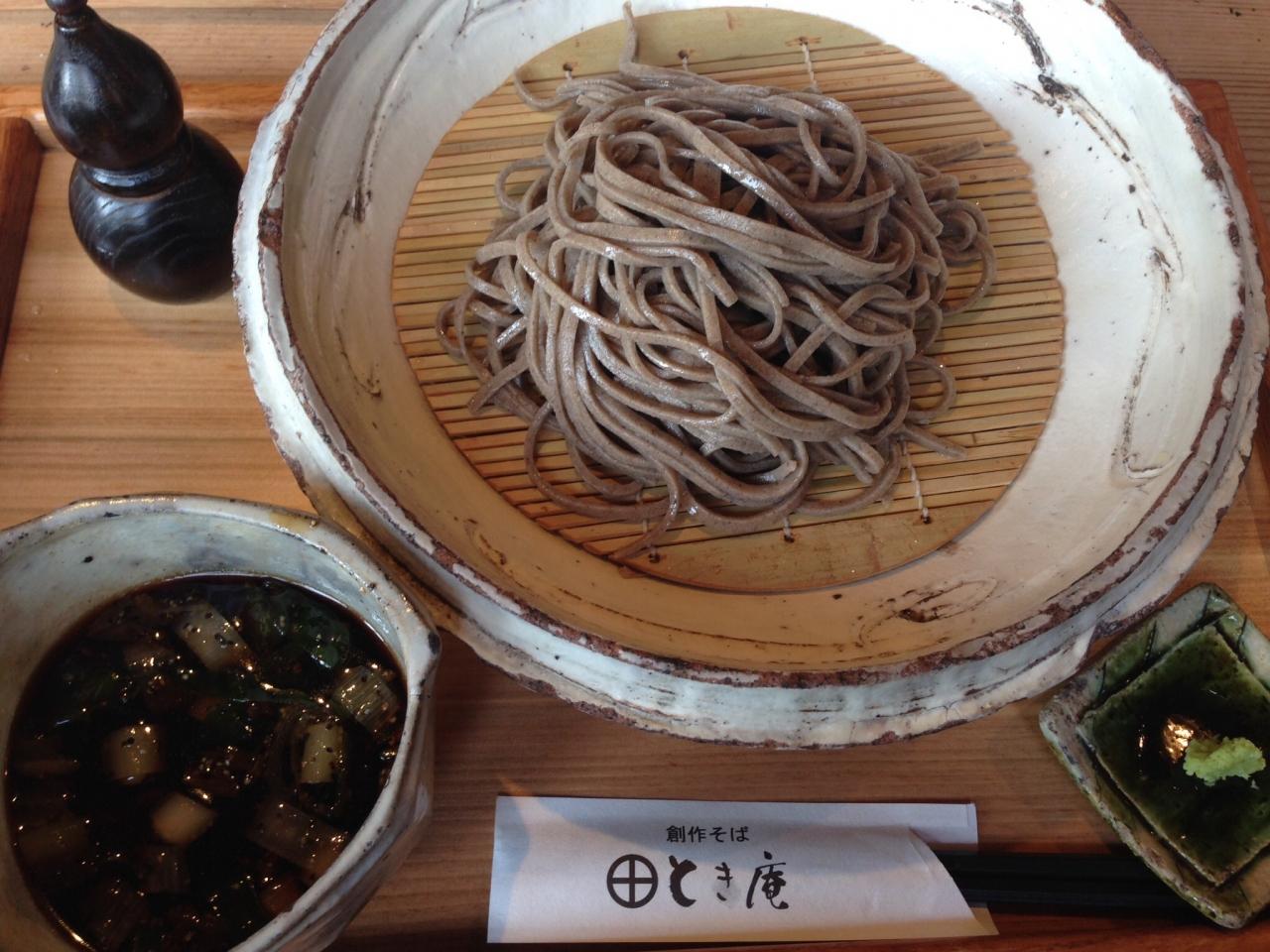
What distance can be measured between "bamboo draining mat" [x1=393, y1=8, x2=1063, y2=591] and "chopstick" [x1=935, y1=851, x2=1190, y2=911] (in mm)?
582

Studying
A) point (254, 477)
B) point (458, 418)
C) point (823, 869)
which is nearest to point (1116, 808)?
point (823, 869)

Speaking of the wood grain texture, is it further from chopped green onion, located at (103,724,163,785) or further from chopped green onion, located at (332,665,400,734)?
chopped green onion, located at (332,665,400,734)

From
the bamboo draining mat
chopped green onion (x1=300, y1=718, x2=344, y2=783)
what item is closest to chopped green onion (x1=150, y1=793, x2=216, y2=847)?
chopped green onion (x1=300, y1=718, x2=344, y2=783)

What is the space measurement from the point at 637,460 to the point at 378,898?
944 mm

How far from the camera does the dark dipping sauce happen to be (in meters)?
1.29

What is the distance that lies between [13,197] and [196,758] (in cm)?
152

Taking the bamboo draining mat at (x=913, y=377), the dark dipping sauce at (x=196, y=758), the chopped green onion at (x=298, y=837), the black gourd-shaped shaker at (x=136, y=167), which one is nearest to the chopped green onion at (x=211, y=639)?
the dark dipping sauce at (x=196, y=758)

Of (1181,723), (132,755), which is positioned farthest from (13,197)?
(1181,723)

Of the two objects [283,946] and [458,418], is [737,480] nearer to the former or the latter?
[458,418]

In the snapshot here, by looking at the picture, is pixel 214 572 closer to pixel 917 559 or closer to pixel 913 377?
pixel 917 559

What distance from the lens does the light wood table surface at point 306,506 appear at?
1.65 m

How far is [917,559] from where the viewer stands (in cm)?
174

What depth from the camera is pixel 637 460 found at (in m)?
1.81

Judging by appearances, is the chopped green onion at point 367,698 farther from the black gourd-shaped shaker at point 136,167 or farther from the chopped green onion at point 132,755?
the black gourd-shaped shaker at point 136,167
